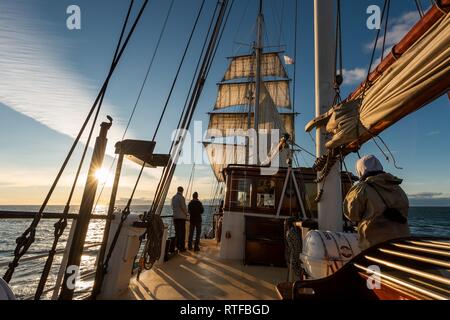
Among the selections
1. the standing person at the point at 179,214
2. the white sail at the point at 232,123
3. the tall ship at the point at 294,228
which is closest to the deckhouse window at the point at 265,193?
the tall ship at the point at 294,228

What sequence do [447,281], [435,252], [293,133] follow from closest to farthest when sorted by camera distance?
[447,281] → [435,252] → [293,133]

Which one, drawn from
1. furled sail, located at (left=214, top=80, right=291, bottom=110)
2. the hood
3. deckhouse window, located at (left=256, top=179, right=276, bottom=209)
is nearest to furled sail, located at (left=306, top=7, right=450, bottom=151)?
the hood

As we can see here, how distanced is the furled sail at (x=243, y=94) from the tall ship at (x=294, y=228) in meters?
29.5

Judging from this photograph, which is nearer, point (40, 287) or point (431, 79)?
point (431, 79)

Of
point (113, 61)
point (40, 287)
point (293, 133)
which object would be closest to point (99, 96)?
point (113, 61)

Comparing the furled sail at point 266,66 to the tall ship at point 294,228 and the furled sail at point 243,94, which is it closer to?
the furled sail at point 243,94

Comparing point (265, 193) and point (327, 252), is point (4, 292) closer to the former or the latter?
point (327, 252)

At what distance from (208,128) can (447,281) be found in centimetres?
3727

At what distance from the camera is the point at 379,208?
2312 mm

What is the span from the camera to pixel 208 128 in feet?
124

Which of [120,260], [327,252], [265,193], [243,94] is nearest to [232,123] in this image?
[243,94]

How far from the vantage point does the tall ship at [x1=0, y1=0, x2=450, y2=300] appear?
1.55 metres

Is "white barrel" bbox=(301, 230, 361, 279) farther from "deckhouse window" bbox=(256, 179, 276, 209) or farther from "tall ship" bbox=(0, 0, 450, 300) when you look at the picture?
"deckhouse window" bbox=(256, 179, 276, 209)
